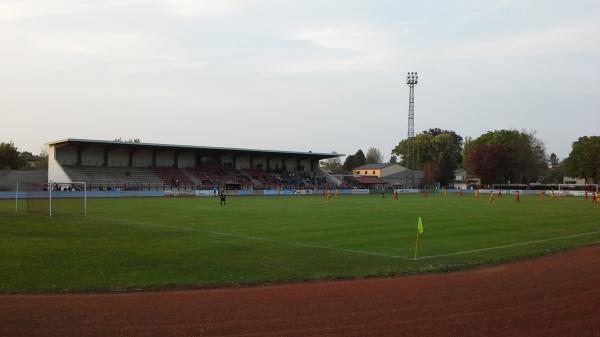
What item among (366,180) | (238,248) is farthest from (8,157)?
(238,248)

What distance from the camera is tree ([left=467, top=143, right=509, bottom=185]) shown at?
4850 inches

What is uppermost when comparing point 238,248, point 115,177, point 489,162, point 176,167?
point 489,162

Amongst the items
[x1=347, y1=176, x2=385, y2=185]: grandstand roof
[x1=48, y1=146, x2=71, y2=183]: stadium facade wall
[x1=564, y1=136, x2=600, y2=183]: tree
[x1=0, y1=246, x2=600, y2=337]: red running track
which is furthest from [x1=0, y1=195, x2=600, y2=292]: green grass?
[x1=347, y1=176, x2=385, y2=185]: grandstand roof

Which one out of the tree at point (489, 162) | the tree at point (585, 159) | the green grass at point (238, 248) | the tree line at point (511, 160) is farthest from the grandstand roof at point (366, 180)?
the green grass at point (238, 248)

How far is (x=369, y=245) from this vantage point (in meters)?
21.9

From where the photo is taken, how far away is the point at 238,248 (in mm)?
20406

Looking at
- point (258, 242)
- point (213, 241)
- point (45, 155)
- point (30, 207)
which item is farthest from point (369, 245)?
point (45, 155)

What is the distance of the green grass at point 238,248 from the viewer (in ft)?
47.8

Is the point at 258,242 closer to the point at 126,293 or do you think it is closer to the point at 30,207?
the point at 126,293

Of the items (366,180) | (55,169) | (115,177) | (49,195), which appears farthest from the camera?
(366,180)

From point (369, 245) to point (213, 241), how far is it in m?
6.50

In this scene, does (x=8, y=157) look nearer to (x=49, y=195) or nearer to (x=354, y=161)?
(x=49, y=195)

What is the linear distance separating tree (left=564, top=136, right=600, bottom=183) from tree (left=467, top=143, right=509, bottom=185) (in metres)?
13.9

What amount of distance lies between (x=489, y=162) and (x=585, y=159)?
65.7 feet
